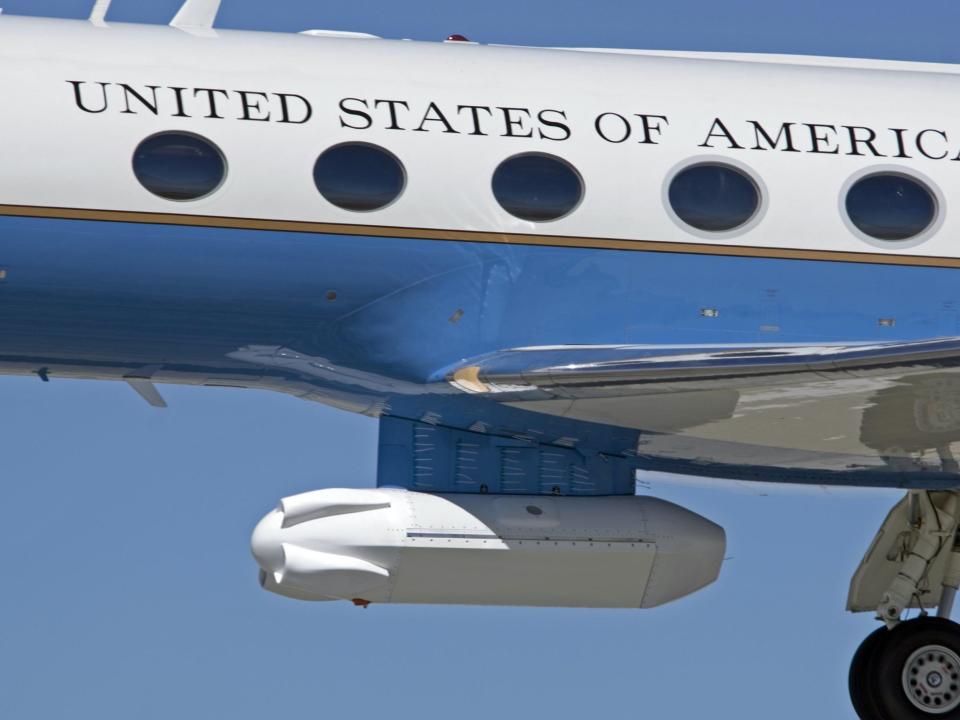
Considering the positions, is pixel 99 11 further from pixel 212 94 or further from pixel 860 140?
pixel 860 140

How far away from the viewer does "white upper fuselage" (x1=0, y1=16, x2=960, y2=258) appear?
1869 centimetres

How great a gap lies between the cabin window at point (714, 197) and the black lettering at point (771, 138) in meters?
0.34

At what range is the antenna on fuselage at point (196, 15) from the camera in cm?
2017

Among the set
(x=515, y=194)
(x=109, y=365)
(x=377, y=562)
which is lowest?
(x=377, y=562)

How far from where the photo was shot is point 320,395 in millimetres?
20656

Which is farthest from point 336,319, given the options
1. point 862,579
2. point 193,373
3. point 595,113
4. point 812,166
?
point 862,579

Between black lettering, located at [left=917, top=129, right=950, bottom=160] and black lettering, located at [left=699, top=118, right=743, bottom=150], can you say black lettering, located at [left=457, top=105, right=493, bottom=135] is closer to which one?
black lettering, located at [left=699, top=118, right=743, bottom=150]

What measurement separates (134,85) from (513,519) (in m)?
4.72

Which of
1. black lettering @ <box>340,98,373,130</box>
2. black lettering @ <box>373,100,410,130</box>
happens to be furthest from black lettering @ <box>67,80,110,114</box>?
black lettering @ <box>373,100,410,130</box>

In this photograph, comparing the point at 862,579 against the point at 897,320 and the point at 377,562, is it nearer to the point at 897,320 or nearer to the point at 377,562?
the point at 897,320

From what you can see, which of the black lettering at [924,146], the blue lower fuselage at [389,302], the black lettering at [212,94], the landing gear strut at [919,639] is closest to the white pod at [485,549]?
the blue lower fuselage at [389,302]

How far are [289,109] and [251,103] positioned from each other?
31 centimetres

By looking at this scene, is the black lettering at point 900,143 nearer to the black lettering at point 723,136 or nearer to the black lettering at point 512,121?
the black lettering at point 723,136

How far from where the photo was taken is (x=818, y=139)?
1988 centimetres
